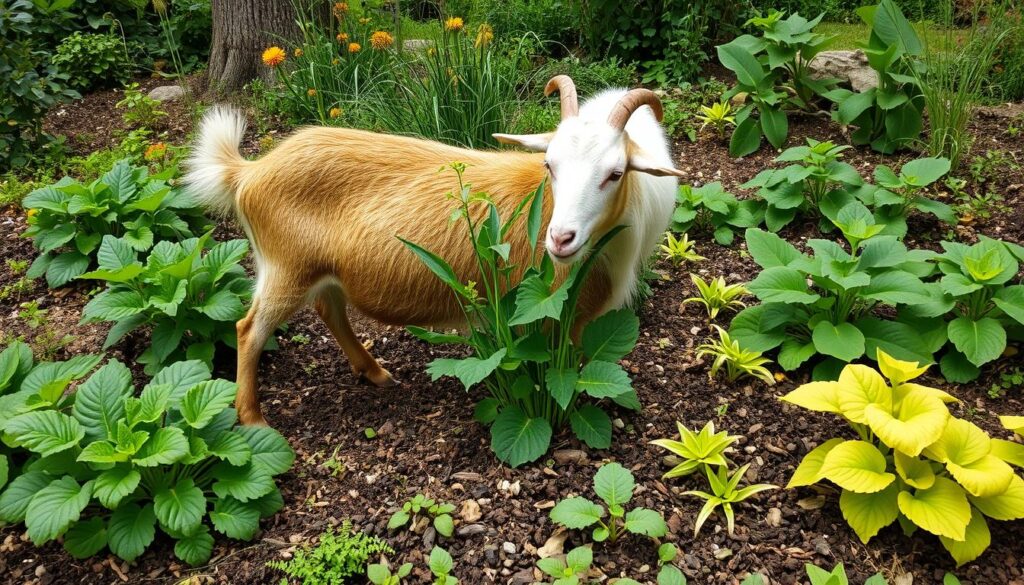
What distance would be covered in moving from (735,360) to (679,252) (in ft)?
3.56

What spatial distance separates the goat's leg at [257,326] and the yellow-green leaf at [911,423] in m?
2.47

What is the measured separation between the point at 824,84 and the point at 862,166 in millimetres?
850

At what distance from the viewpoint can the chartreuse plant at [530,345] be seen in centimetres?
261

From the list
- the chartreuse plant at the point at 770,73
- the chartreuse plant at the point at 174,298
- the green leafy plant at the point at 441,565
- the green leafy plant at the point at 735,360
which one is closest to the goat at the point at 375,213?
the chartreuse plant at the point at 174,298

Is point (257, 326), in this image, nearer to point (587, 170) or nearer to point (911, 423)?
point (587, 170)

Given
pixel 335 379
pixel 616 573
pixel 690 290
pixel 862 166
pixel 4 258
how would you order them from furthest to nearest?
pixel 862 166 → pixel 4 258 → pixel 690 290 → pixel 335 379 → pixel 616 573

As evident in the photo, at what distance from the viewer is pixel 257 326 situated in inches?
127

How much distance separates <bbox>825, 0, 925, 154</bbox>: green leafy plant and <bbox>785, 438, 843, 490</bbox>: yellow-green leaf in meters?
3.04

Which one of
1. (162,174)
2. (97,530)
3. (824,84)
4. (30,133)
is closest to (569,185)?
(97,530)

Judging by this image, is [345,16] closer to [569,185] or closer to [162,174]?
[162,174]

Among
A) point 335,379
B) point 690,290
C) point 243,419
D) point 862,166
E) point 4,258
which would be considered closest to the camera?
point 243,419

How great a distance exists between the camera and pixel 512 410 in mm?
2967

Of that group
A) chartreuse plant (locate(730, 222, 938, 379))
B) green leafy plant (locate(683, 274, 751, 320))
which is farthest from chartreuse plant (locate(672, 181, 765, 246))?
chartreuse plant (locate(730, 222, 938, 379))

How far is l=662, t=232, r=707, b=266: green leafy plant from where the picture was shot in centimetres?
422
